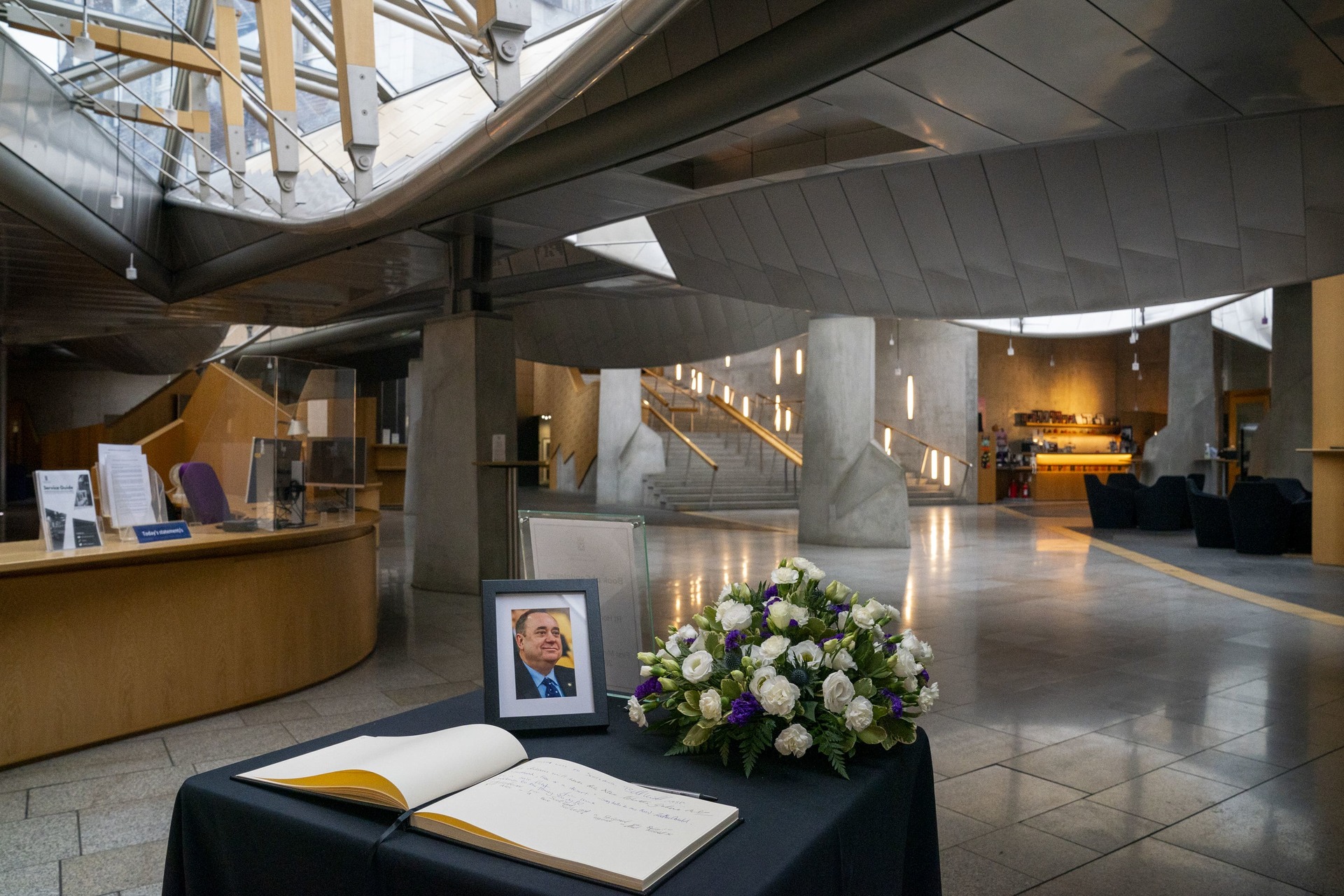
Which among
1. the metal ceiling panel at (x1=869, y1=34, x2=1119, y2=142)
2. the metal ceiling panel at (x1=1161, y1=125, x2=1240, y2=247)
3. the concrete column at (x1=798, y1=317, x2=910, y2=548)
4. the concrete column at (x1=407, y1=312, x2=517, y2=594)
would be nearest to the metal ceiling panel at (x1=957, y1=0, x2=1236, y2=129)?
the metal ceiling panel at (x1=869, y1=34, x2=1119, y2=142)

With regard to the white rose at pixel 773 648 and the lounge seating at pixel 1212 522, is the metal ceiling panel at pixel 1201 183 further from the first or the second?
the white rose at pixel 773 648

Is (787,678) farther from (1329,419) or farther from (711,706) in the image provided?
(1329,419)

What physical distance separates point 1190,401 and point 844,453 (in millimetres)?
11224

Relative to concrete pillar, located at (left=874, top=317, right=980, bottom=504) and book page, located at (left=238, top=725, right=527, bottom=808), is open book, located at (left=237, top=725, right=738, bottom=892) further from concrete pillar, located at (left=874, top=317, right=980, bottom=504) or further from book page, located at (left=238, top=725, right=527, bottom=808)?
concrete pillar, located at (left=874, top=317, right=980, bottom=504)

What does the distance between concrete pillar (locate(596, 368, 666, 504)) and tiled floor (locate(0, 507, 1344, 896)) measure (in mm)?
12361

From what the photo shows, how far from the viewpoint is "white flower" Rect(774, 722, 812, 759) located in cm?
155

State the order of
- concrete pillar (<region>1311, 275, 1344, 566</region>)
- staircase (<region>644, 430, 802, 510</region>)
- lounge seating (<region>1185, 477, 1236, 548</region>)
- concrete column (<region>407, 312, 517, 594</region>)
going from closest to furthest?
concrete column (<region>407, 312, 517, 594</region>), concrete pillar (<region>1311, 275, 1344, 566</region>), lounge seating (<region>1185, 477, 1236, 548</region>), staircase (<region>644, 430, 802, 510</region>)

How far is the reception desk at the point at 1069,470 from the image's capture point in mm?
25578

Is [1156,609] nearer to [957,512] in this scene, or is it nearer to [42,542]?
[42,542]

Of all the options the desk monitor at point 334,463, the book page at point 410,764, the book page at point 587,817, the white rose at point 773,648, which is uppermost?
the desk monitor at point 334,463

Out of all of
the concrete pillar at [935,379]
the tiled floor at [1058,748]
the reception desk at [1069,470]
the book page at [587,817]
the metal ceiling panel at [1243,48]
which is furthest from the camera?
the reception desk at [1069,470]

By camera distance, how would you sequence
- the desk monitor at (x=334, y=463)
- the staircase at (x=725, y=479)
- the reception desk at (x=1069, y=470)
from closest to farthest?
the desk monitor at (x=334, y=463) < the staircase at (x=725, y=479) < the reception desk at (x=1069, y=470)

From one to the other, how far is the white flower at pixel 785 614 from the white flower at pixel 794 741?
22 cm

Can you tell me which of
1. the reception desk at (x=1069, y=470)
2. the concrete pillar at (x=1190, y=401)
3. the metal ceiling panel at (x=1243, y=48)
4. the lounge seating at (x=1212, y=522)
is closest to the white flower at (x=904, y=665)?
the metal ceiling panel at (x=1243, y=48)
